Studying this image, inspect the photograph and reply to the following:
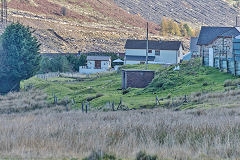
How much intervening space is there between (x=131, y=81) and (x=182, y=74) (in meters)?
5.35

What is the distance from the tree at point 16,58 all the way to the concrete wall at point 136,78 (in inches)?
884

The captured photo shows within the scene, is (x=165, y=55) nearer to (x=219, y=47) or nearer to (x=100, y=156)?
(x=219, y=47)

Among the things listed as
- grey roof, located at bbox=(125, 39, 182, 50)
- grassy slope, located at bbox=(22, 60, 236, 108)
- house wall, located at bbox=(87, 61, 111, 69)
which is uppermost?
grey roof, located at bbox=(125, 39, 182, 50)

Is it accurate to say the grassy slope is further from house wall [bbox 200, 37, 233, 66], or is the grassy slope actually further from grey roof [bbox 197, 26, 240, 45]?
grey roof [bbox 197, 26, 240, 45]

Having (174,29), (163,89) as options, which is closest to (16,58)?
(163,89)

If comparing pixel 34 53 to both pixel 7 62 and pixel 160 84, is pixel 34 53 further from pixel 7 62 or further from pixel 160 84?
pixel 160 84

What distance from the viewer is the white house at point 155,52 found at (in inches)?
3177

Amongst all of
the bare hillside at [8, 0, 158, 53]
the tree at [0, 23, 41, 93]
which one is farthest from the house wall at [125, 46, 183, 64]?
the bare hillside at [8, 0, 158, 53]

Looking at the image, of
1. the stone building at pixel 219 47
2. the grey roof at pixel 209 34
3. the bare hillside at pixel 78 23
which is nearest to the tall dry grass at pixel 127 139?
the stone building at pixel 219 47

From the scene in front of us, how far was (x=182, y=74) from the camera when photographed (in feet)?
154

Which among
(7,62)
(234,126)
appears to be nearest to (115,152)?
(234,126)

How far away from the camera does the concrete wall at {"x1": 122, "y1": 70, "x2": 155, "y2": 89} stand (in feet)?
163

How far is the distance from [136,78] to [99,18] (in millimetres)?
97137

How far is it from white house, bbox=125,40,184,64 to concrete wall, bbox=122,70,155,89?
2957 cm
